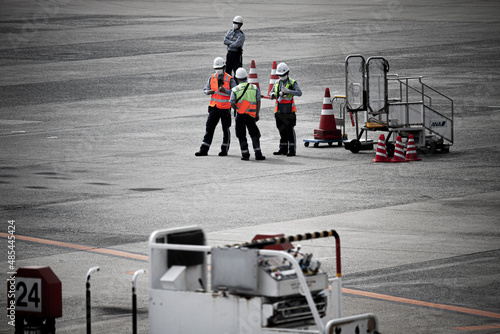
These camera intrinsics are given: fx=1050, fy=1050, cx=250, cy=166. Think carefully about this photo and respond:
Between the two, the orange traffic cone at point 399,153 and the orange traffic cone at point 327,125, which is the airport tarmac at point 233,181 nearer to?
the orange traffic cone at point 327,125

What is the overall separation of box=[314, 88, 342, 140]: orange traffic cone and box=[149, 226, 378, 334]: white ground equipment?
47.3ft

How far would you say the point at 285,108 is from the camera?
22500mm

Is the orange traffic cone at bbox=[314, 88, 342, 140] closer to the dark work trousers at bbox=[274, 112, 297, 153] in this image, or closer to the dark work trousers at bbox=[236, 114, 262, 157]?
the dark work trousers at bbox=[274, 112, 297, 153]

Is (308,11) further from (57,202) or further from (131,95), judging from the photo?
(57,202)

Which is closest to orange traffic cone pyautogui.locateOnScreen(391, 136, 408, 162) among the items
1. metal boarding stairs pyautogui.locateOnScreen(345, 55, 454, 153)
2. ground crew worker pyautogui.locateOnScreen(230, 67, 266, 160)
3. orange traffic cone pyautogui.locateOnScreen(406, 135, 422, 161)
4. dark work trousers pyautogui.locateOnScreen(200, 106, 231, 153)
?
orange traffic cone pyautogui.locateOnScreen(406, 135, 422, 161)

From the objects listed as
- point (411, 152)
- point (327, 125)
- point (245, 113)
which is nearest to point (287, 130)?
point (245, 113)

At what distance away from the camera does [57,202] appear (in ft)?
57.7

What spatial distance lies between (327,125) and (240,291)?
1516 cm

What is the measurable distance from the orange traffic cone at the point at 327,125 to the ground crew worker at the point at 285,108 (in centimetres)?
95

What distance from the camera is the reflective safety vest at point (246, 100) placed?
21516mm

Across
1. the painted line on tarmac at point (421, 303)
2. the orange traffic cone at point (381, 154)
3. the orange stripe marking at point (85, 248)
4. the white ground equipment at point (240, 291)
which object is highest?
the orange traffic cone at point (381, 154)

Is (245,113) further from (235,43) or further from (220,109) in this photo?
(235,43)

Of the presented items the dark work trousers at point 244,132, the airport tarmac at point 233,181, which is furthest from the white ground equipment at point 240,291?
the dark work trousers at point 244,132

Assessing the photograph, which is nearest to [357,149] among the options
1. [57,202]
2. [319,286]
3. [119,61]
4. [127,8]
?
[57,202]
